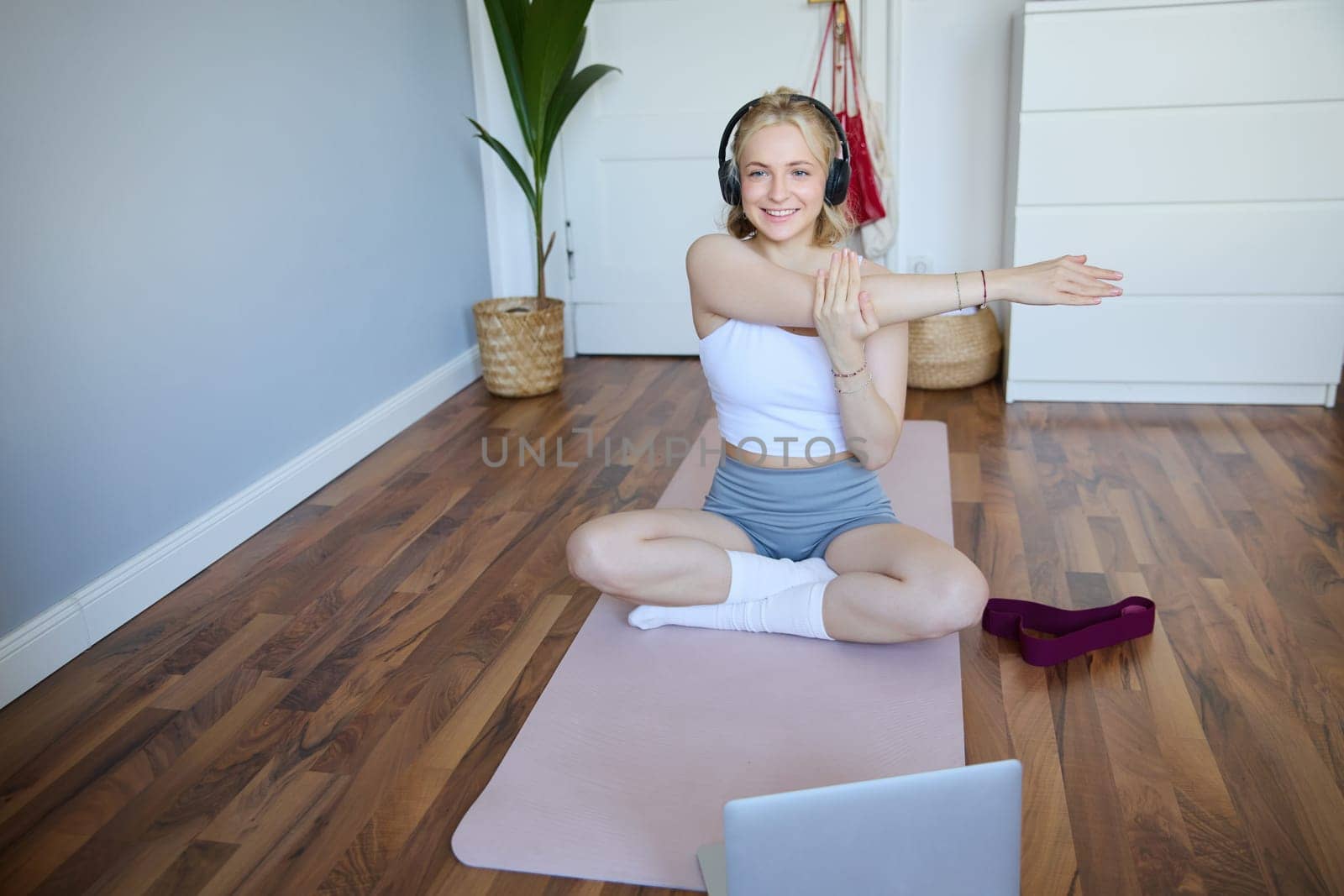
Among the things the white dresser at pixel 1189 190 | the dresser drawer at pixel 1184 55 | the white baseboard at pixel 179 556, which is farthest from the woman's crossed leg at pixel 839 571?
the dresser drawer at pixel 1184 55

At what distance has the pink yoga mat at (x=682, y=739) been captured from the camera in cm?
135

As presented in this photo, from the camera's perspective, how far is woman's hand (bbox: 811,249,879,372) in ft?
5.19

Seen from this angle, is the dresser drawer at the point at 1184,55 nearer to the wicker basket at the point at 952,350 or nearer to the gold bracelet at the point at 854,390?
the wicker basket at the point at 952,350

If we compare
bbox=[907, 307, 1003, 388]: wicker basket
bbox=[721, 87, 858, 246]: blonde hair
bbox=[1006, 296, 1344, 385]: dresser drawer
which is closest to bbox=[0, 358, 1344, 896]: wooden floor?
bbox=[1006, 296, 1344, 385]: dresser drawer

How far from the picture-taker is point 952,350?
3.27 meters

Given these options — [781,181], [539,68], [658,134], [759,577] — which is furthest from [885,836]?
[658,134]

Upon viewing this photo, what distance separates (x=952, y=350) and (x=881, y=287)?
1.73 m

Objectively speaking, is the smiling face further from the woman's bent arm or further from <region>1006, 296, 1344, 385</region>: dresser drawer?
<region>1006, 296, 1344, 385</region>: dresser drawer

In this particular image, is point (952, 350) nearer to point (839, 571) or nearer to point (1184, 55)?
Result: point (1184, 55)

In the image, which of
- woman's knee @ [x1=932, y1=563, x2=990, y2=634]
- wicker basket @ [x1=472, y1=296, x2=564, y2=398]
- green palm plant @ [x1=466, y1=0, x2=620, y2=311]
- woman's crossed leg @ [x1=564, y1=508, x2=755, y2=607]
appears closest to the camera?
woman's knee @ [x1=932, y1=563, x2=990, y2=634]

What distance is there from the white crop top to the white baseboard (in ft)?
3.69

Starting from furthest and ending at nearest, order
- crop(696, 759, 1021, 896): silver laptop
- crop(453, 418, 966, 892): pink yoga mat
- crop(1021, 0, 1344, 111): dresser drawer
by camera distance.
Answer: crop(1021, 0, 1344, 111): dresser drawer → crop(453, 418, 966, 892): pink yoga mat → crop(696, 759, 1021, 896): silver laptop

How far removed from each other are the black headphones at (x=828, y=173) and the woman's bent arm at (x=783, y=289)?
0.07 metres

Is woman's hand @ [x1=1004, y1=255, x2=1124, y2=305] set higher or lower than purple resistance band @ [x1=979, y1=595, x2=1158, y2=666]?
higher
